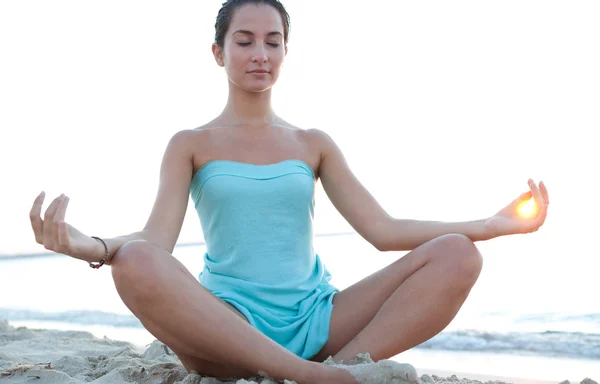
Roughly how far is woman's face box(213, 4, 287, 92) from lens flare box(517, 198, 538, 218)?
3.74 ft

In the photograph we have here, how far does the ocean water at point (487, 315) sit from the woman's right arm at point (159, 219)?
2.22 metres

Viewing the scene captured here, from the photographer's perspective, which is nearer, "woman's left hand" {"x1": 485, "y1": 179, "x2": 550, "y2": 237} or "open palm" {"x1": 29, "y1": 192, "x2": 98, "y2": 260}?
"open palm" {"x1": 29, "y1": 192, "x2": 98, "y2": 260}

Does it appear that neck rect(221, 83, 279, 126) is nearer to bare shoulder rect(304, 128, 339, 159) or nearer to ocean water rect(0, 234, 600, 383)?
bare shoulder rect(304, 128, 339, 159)

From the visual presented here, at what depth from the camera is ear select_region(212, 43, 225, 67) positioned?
9.47 ft

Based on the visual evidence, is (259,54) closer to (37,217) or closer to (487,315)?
(37,217)

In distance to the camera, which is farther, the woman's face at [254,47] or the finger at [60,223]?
the woman's face at [254,47]

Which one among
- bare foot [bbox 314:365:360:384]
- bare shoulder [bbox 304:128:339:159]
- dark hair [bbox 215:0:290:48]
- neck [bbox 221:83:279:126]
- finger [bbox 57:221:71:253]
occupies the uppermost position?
dark hair [bbox 215:0:290:48]

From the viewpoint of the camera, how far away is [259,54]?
267 centimetres

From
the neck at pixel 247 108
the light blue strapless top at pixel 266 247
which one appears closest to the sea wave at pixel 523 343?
the light blue strapless top at pixel 266 247

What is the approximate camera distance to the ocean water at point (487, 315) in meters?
4.36

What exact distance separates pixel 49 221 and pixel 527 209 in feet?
5.78

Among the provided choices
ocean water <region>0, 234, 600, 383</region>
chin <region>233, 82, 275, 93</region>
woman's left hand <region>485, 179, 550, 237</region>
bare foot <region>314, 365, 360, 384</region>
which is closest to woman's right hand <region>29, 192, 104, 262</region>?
bare foot <region>314, 365, 360, 384</region>

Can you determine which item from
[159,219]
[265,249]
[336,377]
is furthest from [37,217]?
[336,377]

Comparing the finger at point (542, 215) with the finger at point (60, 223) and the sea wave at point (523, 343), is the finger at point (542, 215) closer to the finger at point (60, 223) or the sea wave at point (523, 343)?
the finger at point (60, 223)
